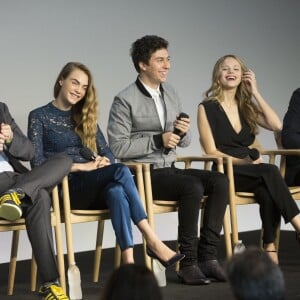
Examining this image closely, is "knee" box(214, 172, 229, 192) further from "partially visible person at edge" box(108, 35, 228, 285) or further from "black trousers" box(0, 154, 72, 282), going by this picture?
"black trousers" box(0, 154, 72, 282)

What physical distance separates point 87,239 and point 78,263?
0.51 metres

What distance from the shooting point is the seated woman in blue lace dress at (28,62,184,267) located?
3.35 meters

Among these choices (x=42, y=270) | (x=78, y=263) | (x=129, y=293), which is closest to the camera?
(x=129, y=293)

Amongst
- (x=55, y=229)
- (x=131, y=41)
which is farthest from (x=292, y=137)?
(x=55, y=229)

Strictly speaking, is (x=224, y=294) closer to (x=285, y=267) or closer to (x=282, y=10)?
(x=285, y=267)

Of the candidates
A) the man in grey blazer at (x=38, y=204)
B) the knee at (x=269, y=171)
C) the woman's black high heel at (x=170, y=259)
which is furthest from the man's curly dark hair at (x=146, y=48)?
the woman's black high heel at (x=170, y=259)

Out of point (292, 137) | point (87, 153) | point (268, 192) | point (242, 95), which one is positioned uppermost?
point (242, 95)

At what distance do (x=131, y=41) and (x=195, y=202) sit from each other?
1.88m

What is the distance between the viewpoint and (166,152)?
3.83 meters

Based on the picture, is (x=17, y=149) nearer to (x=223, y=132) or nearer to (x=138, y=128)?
(x=138, y=128)

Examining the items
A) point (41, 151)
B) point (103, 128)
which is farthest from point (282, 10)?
point (41, 151)

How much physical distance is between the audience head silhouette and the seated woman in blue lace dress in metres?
2.11

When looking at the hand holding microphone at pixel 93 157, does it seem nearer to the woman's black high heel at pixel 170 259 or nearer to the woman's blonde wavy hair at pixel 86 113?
the woman's blonde wavy hair at pixel 86 113

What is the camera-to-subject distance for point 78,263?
450cm
